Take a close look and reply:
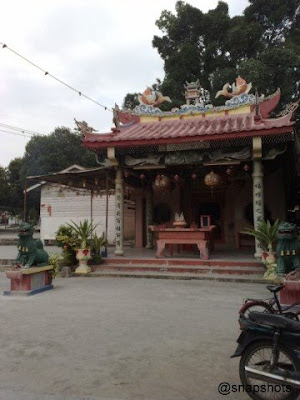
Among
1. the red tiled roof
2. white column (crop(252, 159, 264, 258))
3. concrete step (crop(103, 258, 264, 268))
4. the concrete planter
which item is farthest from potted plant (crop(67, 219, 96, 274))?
white column (crop(252, 159, 264, 258))

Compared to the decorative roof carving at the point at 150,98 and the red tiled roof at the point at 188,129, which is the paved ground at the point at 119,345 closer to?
the red tiled roof at the point at 188,129

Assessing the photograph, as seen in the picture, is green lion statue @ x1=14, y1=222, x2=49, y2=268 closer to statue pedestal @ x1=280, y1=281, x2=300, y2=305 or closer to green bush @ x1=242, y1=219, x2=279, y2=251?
statue pedestal @ x1=280, y1=281, x2=300, y2=305

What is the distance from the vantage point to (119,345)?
4145 mm

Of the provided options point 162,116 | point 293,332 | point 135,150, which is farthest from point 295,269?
point 162,116

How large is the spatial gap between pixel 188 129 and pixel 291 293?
6457 mm

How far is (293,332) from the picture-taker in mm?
2809

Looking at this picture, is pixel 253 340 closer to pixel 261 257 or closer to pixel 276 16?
pixel 261 257

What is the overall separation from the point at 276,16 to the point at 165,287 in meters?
18.3

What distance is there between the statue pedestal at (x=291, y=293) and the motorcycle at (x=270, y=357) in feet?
10.4

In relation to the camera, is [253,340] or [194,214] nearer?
[253,340]

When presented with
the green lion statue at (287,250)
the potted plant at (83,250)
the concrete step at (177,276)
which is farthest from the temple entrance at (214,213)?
the green lion statue at (287,250)

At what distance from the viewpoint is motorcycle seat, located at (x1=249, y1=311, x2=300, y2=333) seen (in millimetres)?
2785

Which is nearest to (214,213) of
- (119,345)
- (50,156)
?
(119,345)

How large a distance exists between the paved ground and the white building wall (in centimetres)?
1242
